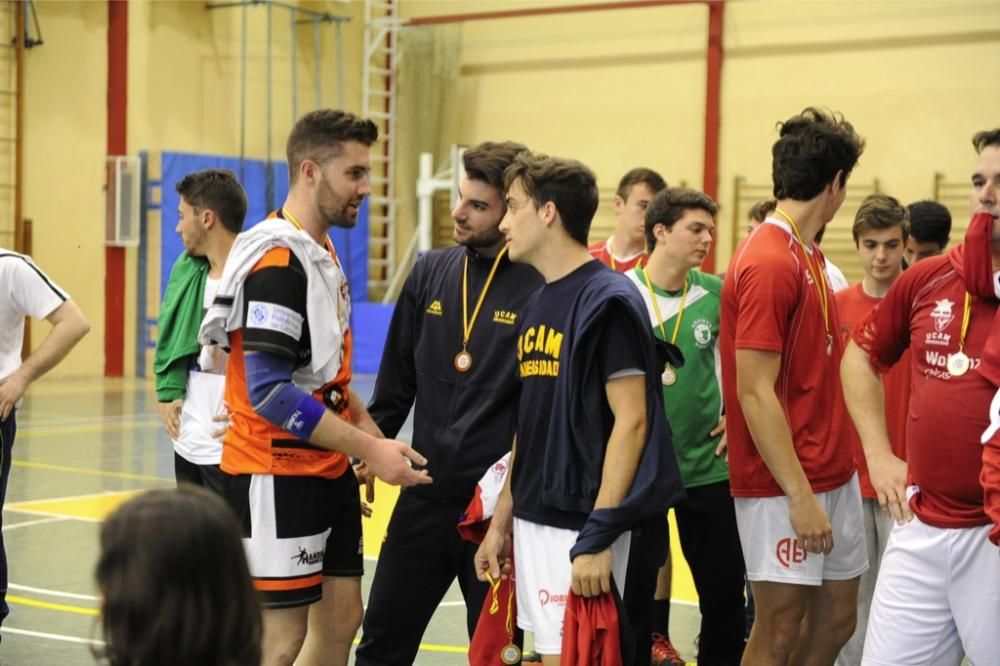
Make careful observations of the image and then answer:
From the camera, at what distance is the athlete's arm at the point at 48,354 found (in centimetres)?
576

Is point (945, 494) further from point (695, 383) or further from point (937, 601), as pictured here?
point (695, 383)

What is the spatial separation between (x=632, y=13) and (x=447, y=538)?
56.8 ft

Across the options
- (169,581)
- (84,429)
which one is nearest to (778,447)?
(169,581)

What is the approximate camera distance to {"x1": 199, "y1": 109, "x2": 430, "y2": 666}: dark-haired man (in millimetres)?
4125

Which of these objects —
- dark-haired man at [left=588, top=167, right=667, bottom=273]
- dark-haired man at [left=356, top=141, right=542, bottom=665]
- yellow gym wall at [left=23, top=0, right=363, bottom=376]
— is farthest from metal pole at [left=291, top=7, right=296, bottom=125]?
dark-haired man at [left=356, top=141, right=542, bottom=665]

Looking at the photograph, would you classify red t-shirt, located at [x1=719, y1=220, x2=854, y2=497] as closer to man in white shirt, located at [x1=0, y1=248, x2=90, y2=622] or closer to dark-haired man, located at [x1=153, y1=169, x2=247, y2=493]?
dark-haired man, located at [x1=153, y1=169, x2=247, y2=493]

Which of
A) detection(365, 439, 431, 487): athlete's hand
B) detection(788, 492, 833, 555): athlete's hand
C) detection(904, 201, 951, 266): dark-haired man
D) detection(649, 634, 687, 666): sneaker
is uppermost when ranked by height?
detection(904, 201, 951, 266): dark-haired man

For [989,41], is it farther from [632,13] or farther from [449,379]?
[449,379]

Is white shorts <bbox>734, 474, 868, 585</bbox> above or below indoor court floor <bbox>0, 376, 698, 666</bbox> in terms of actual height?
Answer: above

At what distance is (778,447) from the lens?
431 centimetres

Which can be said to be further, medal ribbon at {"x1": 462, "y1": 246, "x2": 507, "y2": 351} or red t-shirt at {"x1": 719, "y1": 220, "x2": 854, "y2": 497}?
medal ribbon at {"x1": 462, "y1": 246, "x2": 507, "y2": 351}

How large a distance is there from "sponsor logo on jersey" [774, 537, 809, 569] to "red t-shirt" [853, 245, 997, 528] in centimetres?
53

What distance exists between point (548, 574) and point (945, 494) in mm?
1162

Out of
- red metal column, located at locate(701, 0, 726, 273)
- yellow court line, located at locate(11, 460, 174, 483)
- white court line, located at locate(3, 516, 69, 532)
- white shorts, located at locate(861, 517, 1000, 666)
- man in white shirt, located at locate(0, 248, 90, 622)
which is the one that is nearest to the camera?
white shorts, located at locate(861, 517, 1000, 666)
